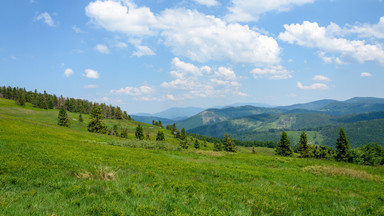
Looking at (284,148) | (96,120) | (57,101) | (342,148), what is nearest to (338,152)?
(342,148)

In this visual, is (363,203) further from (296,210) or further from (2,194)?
(2,194)

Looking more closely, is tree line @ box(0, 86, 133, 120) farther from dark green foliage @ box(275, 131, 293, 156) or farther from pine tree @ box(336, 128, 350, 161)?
pine tree @ box(336, 128, 350, 161)

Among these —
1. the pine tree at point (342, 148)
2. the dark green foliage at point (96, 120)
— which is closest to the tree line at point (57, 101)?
the dark green foliage at point (96, 120)

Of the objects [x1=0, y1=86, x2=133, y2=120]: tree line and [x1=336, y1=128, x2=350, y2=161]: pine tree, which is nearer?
[x1=336, y1=128, x2=350, y2=161]: pine tree

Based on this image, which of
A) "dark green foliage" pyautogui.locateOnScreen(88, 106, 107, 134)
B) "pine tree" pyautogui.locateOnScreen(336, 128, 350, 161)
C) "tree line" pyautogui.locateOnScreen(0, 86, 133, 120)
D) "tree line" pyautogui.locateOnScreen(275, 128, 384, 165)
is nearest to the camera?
"pine tree" pyautogui.locateOnScreen(336, 128, 350, 161)

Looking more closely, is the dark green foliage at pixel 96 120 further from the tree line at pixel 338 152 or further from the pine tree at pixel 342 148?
the pine tree at pixel 342 148

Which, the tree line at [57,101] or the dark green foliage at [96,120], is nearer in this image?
the dark green foliage at [96,120]

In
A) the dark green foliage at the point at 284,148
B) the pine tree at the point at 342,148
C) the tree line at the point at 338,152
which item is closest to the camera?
the pine tree at the point at 342,148

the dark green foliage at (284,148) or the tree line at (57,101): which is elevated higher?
the tree line at (57,101)

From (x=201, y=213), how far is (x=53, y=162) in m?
10.3

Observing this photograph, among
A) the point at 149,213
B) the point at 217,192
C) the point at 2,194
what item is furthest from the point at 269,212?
the point at 2,194

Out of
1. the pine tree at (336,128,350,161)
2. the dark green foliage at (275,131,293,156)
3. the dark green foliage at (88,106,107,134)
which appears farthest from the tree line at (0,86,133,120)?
the pine tree at (336,128,350,161)

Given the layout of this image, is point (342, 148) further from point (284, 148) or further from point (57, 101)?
point (57, 101)

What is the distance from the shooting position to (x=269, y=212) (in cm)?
751
